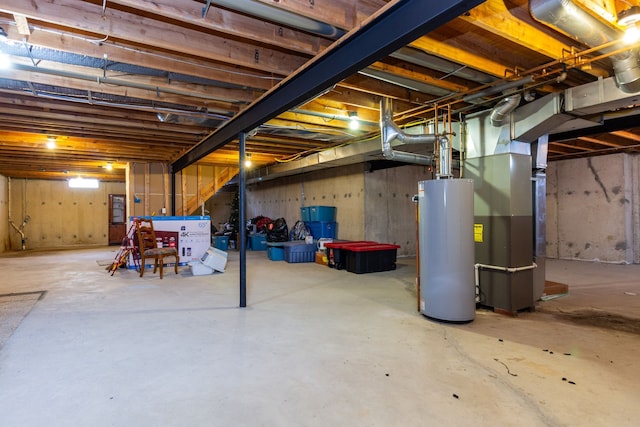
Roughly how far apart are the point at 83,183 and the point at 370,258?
1145 cm

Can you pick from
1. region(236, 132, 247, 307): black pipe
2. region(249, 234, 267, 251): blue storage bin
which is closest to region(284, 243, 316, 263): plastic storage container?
region(249, 234, 267, 251): blue storage bin

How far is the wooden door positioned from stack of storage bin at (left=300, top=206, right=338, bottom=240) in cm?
813

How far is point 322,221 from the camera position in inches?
339

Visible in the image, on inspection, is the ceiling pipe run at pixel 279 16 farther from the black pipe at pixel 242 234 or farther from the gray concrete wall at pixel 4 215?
the gray concrete wall at pixel 4 215

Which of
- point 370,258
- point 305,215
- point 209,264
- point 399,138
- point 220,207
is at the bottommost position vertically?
point 209,264

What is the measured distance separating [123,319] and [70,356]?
0.96m

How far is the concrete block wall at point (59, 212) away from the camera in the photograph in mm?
11789

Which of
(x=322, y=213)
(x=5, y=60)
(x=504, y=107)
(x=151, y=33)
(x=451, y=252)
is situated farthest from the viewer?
(x=322, y=213)

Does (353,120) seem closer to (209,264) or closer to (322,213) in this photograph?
(209,264)

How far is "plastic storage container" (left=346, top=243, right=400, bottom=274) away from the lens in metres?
6.32

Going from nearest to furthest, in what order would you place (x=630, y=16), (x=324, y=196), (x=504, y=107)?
1. (x=630, y=16)
2. (x=504, y=107)
3. (x=324, y=196)

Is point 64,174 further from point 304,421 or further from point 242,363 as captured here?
point 304,421

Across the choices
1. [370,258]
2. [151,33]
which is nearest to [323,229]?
[370,258]

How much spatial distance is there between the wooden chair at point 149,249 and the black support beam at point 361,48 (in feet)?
10.6
